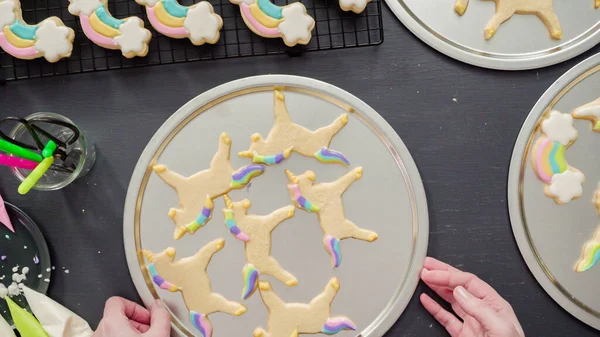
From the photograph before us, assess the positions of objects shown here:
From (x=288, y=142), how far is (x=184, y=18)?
0.91 feet

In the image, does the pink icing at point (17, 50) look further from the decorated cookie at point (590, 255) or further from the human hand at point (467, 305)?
the decorated cookie at point (590, 255)

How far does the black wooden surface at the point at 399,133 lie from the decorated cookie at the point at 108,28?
60mm

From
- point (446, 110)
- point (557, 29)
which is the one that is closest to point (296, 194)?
point (446, 110)

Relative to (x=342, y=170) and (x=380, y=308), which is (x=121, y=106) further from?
(x=380, y=308)

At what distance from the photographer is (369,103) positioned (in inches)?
35.2

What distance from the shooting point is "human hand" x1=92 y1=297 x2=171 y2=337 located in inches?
31.7

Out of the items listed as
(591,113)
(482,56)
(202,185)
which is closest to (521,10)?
(482,56)

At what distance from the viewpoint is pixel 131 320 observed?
2.83ft

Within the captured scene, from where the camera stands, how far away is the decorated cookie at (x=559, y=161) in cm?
88

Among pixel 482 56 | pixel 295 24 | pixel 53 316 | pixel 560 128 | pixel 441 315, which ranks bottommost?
pixel 441 315

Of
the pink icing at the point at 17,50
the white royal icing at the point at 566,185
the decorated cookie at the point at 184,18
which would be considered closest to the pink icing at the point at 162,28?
the decorated cookie at the point at 184,18

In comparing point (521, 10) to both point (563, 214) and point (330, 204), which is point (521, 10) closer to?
point (563, 214)

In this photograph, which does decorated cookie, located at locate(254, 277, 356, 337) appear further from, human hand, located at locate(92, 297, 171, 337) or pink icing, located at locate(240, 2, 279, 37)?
pink icing, located at locate(240, 2, 279, 37)

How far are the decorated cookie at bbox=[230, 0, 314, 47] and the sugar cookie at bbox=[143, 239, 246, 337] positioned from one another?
1.23 feet
